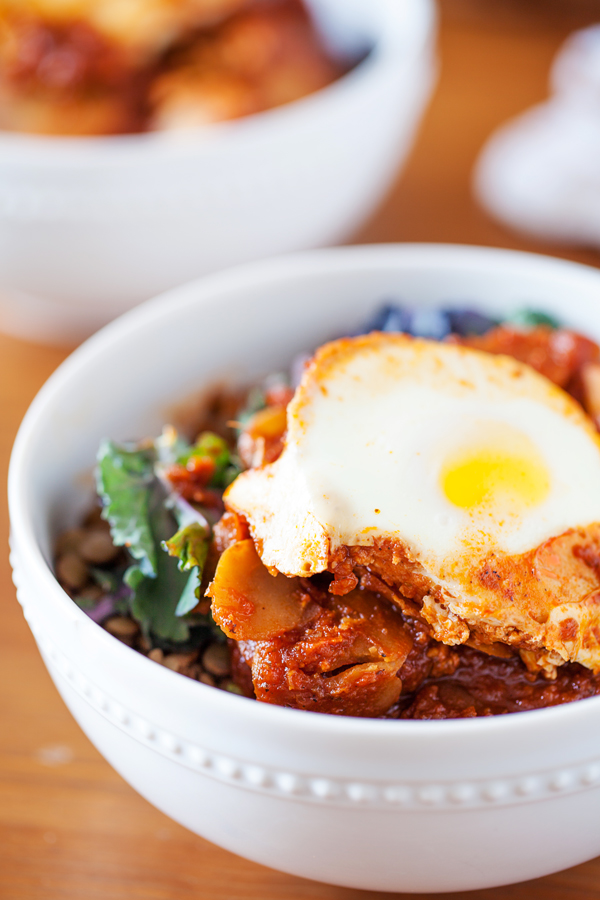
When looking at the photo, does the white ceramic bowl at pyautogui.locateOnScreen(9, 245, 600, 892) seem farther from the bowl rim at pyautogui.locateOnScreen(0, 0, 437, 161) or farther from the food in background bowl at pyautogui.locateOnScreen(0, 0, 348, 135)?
the food in background bowl at pyautogui.locateOnScreen(0, 0, 348, 135)

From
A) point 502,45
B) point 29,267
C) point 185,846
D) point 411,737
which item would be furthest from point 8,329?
point 502,45

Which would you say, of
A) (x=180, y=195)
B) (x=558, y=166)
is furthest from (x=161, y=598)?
(x=558, y=166)

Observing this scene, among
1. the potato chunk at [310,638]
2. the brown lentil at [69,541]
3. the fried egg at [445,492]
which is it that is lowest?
the brown lentil at [69,541]

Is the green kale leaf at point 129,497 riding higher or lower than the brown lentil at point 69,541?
higher

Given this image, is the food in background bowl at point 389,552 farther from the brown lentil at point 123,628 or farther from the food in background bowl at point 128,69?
the food in background bowl at point 128,69

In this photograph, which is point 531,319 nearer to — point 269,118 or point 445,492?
point 445,492

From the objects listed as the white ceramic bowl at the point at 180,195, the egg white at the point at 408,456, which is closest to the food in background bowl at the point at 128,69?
the white ceramic bowl at the point at 180,195

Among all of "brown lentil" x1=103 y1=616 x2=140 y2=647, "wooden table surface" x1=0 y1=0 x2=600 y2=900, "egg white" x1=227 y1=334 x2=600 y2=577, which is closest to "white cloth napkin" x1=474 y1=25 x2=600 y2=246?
"egg white" x1=227 y1=334 x2=600 y2=577
